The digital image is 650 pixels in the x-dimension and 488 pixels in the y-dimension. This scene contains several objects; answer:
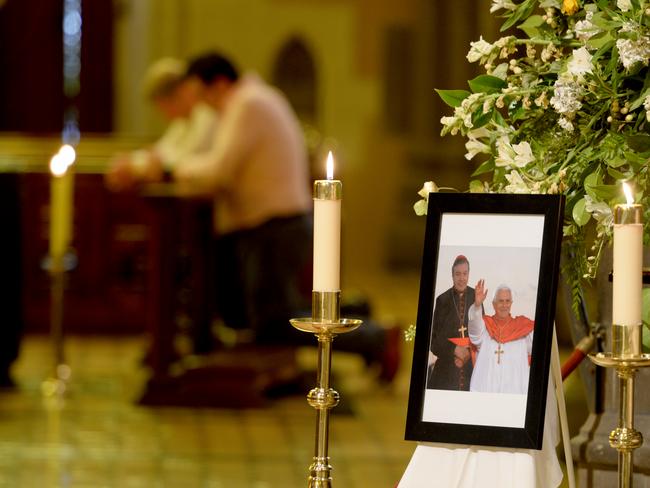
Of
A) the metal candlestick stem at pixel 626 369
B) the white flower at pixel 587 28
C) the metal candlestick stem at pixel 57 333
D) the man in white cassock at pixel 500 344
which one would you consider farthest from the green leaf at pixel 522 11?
the metal candlestick stem at pixel 57 333

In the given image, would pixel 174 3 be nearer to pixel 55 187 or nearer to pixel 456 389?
pixel 55 187

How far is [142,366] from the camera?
6.78 m

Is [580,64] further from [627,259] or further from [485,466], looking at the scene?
[485,466]

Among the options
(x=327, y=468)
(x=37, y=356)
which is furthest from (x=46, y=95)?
(x=327, y=468)

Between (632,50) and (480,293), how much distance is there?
39 cm

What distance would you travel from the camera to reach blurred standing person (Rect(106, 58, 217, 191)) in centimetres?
621

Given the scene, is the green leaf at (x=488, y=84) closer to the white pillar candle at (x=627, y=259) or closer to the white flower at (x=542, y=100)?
the white flower at (x=542, y=100)

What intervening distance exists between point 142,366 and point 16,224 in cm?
95

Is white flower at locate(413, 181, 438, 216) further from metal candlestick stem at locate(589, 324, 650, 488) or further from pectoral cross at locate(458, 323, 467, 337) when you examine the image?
metal candlestick stem at locate(589, 324, 650, 488)

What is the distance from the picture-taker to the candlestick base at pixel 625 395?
162 cm

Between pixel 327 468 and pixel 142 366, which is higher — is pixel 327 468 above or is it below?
above

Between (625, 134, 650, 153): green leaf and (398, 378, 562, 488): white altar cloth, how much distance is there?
0.36 meters

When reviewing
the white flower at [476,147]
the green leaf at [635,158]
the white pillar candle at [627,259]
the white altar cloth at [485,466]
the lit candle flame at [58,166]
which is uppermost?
the lit candle flame at [58,166]

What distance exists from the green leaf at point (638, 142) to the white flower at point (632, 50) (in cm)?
13
